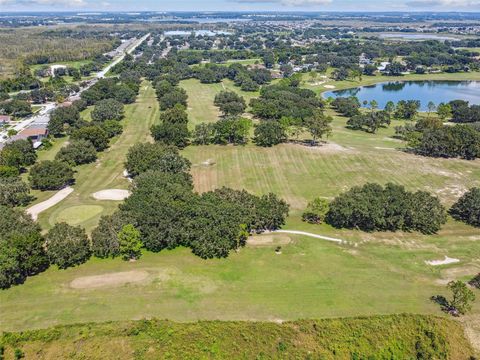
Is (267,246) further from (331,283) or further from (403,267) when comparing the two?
(403,267)

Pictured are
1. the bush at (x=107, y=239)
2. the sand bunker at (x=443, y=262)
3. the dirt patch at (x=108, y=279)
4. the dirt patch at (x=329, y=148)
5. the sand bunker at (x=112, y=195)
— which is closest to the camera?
the dirt patch at (x=108, y=279)

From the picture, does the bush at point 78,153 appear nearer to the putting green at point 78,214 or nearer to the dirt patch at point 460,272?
the putting green at point 78,214

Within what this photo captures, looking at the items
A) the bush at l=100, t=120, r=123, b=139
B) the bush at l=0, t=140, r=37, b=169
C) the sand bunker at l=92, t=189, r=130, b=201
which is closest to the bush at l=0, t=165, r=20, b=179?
the bush at l=0, t=140, r=37, b=169

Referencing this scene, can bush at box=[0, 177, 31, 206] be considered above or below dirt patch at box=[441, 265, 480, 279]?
above

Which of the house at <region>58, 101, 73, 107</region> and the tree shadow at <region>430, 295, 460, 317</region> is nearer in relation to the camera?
the tree shadow at <region>430, 295, 460, 317</region>

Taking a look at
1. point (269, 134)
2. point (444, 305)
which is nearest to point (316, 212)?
point (444, 305)

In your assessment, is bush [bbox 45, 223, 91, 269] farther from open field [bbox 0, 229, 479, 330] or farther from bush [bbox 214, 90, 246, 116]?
bush [bbox 214, 90, 246, 116]

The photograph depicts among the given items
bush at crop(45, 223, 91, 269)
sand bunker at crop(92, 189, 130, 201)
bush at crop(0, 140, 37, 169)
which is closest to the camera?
bush at crop(45, 223, 91, 269)

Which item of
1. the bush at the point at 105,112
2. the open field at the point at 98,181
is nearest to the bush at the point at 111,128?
the open field at the point at 98,181
